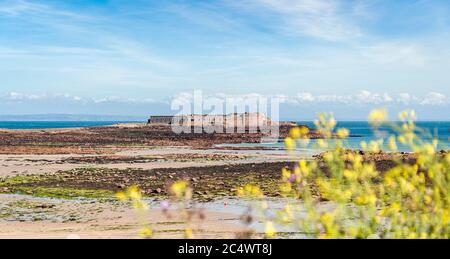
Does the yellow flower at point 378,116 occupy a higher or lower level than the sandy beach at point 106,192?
higher

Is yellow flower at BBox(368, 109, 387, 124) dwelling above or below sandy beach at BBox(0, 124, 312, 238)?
above

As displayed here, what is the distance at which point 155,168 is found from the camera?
3409 centimetres

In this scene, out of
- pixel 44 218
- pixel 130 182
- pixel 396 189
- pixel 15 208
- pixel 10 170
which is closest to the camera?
pixel 396 189

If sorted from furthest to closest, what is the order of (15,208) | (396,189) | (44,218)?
(15,208) < (44,218) < (396,189)

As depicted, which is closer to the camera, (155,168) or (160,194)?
(160,194)

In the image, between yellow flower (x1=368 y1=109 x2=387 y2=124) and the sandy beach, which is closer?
yellow flower (x1=368 y1=109 x2=387 y2=124)

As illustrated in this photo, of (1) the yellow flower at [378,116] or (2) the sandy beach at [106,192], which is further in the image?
(2) the sandy beach at [106,192]

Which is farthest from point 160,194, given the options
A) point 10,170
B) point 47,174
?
point 10,170

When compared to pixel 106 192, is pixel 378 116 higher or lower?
higher

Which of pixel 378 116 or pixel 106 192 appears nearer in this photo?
pixel 378 116

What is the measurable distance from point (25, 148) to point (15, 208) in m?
34.8
